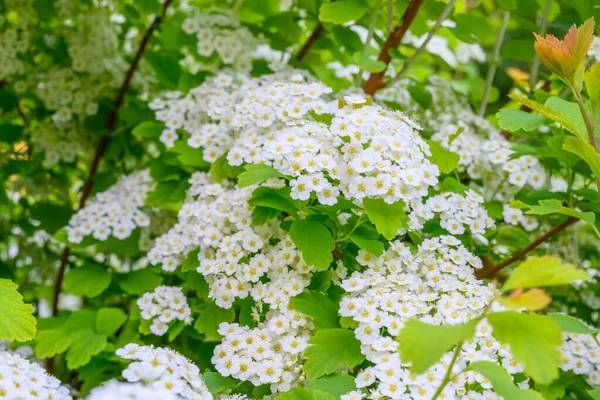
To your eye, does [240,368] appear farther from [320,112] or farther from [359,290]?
[320,112]

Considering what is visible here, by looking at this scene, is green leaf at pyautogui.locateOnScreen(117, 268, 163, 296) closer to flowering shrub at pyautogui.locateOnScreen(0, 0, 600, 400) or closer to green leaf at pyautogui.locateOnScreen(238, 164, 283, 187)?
flowering shrub at pyautogui.locateOnScreen(0, 0, 600, 400)

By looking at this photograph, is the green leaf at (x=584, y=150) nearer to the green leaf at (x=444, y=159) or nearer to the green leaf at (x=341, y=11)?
the green leaf at (x=444, y=159)

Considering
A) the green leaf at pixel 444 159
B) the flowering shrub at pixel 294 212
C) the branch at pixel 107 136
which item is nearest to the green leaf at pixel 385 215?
the flowering shrub at pixel 294 212

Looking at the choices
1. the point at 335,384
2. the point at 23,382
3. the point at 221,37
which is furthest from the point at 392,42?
the point at 23,382

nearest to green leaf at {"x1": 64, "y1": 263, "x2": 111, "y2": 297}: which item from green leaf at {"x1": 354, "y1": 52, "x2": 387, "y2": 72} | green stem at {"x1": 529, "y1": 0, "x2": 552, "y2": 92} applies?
green leaf at {"x1": 354, "y1": 52, "x2": 387, "y2": 72}

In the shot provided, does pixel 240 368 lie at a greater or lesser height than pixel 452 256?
lesser

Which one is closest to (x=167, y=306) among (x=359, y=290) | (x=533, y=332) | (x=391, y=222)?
(x=359, y=290)
